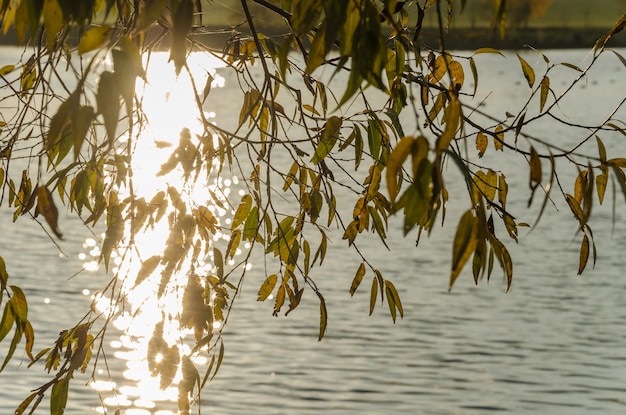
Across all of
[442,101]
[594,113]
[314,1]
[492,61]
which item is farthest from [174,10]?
[492,61]

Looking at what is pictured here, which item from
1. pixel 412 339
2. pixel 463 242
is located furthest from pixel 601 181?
pixel 412 339

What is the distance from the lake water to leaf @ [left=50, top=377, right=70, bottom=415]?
4.21 metres

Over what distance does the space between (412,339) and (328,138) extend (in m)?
7.49

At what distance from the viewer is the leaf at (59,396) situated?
2035 mm

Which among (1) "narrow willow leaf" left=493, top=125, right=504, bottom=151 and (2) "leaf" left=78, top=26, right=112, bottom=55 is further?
(1) "narrow willow leaf" left=493, top=125, right=504, bottom=151

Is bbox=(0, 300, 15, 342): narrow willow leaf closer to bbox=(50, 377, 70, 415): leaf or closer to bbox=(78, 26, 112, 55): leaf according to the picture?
bbox=(50, 377, 70, 415): leaf

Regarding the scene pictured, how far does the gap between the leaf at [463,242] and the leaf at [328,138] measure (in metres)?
0.90

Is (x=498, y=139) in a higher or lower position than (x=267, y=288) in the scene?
higher


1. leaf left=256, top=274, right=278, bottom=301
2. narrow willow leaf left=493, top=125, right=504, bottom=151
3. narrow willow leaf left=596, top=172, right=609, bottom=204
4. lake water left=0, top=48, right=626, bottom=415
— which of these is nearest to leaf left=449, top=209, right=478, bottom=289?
narrow willow leaf left=596, top=172, right=609, bottom=204

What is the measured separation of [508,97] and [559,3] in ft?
139

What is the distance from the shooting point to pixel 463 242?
1.35 metres

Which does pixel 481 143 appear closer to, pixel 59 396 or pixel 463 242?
pixel 59 396

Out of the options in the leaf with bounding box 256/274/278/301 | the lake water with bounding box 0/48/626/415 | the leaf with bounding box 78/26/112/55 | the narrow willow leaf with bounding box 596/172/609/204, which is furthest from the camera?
the lake water with bounding box 0/48/626/415

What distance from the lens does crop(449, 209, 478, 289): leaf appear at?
1328 millimetres
